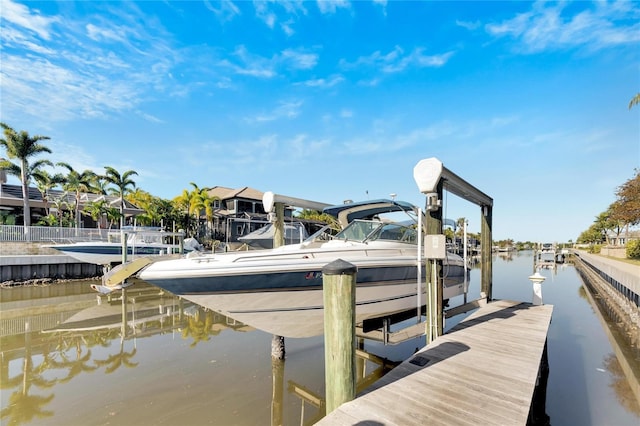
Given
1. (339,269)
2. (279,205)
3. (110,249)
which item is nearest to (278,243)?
(279,205)

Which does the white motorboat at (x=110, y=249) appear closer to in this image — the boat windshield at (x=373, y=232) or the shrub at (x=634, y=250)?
the boat windshield at (x=373, y=232)

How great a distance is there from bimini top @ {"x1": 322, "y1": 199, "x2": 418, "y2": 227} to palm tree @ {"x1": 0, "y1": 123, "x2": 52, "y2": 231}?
26.5m

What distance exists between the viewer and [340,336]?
3055mm

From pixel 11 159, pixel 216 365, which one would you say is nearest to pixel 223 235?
pixel 11 159

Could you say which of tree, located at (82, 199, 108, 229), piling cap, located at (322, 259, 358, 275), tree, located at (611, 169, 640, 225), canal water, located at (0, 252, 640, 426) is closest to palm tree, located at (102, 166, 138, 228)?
tree, located at (82, 199, 108, 229)

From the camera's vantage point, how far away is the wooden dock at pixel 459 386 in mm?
2762

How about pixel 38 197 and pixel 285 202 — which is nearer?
pixel 285 202

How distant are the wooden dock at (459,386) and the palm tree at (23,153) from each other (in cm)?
2926

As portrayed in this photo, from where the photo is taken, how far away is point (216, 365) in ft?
22.3

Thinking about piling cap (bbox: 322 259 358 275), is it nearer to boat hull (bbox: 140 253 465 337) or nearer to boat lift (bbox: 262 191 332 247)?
boat hull (bbox: 140 253 465 337)

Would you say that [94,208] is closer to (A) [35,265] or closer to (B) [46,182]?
(B) [46,182]

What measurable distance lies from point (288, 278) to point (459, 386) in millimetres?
2682

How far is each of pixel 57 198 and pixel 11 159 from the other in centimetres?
506

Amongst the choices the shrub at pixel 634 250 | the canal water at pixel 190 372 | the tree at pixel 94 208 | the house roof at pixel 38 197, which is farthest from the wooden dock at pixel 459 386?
the house roof at pixel 38 197
